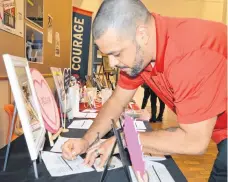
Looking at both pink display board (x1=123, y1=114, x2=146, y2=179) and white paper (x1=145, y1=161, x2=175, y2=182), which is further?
white paper (x1=145, y1=161, x2=175, y2=182)

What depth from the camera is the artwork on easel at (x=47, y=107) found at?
1.04m

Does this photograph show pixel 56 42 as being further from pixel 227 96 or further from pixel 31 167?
pixel 227 96

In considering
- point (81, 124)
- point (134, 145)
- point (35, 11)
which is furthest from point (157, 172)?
point (35, 11)

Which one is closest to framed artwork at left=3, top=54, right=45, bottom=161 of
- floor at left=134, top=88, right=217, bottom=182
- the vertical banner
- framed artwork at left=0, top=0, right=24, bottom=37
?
framed artwork at left=0, top=0, right=24, bottom=37

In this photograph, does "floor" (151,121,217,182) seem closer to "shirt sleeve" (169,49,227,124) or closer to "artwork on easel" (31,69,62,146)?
"artwork on easel" (31,69,62,146)

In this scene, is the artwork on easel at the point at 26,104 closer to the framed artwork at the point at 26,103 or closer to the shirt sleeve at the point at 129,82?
the framed artwork at the point at 26,103

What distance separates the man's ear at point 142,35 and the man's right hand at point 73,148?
42cm

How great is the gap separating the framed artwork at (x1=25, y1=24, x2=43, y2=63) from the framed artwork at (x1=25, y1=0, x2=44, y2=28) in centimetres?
6

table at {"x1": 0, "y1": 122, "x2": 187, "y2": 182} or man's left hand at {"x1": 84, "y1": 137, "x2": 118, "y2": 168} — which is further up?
man's left hand at {"x1": 84, "y1": 137, "x2": 118, "y2": 168}

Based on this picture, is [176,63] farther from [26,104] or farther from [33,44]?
[33,44]

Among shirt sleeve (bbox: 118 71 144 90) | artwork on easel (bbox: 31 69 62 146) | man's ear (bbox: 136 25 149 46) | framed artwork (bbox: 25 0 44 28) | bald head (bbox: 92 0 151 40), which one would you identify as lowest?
artwork on easel (bbox: 31 69 62 146)

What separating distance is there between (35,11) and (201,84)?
1.52m

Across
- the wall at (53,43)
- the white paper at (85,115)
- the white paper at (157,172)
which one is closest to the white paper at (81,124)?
the white paper at (85,115)

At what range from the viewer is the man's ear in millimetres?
784
